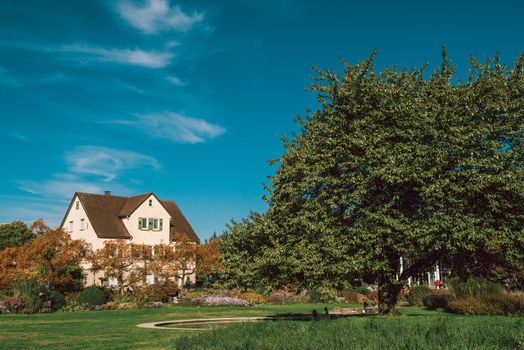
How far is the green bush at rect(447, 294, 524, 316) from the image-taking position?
1125 inches

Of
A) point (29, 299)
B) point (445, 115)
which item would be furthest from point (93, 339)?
point (29, 299)

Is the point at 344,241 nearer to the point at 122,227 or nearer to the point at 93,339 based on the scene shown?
the point at 93,339

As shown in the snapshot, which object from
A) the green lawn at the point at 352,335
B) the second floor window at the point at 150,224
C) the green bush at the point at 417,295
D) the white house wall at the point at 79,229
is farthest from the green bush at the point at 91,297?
the green bush at the point at 417,295

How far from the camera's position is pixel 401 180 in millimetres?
16969

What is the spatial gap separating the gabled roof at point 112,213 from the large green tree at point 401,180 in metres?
39.9

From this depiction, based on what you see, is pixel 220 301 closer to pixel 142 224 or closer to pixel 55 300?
pixel 55 300

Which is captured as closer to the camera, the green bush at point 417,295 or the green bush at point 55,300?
the green bush at point 55,300

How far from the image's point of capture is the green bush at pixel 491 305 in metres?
28.6

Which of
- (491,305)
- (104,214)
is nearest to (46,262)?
(104,214)

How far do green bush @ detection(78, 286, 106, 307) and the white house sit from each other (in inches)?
595

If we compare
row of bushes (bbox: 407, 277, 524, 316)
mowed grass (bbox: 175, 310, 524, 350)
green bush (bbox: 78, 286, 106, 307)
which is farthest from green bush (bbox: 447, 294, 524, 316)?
green bush (bbox: 78, 286, 106, 307)

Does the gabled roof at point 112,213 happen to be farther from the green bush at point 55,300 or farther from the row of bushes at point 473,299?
the row of bushes at point 473,299

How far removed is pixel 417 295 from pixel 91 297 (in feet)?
84.8

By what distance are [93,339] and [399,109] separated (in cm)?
1396
